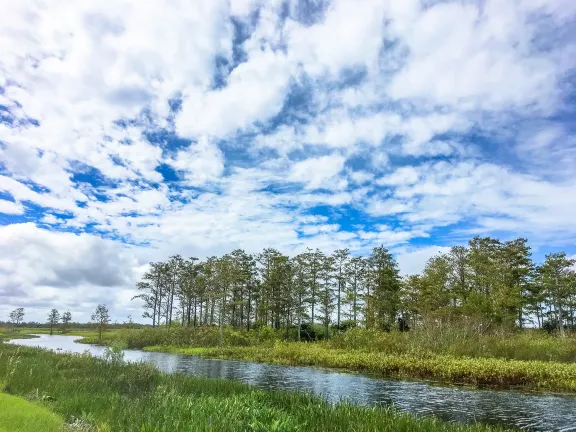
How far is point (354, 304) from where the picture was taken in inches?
2280

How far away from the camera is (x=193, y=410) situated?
8.53 m

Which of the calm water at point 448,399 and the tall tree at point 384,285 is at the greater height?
the tall tree at point 384,285

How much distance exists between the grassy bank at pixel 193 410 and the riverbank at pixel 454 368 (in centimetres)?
1521

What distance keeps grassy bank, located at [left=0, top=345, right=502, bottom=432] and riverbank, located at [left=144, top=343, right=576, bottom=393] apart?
15211 mm

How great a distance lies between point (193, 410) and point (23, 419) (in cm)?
307

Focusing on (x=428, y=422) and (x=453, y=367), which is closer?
(x=428, y=422)

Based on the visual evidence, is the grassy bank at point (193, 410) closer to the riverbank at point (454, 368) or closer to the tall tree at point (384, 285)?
the riverbank at point (454, 368)


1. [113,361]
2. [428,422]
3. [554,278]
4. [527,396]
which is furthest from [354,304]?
[428,422]

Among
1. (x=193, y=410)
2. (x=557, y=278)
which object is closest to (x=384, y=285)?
(x=557, y=278)

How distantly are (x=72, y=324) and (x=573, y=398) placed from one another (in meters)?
153

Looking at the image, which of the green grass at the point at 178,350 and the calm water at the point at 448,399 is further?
the green grass at the point at 178,350

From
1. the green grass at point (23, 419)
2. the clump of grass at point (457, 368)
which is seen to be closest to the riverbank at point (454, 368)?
the clump of grass at point (457, 368)

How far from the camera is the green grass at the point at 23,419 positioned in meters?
6.38

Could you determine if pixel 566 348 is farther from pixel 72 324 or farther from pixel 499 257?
pixel 72 324
